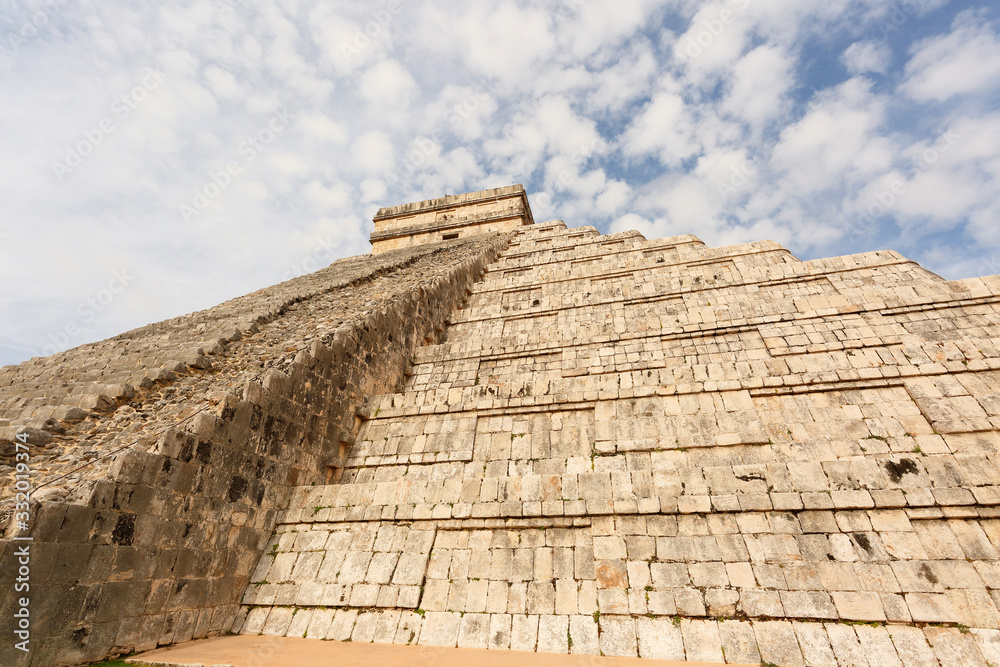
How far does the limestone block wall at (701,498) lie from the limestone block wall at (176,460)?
570 mm

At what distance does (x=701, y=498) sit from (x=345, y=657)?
4383mm

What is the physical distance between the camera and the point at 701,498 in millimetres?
5371

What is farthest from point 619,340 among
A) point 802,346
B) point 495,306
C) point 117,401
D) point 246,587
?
point 117,401

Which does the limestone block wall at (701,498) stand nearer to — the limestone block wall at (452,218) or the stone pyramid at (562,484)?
the stone pyramid at (562,484)

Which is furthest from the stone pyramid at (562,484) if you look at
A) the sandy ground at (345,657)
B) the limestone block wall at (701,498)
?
the sandy ground at (345,657)

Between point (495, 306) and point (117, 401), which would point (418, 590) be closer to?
point (117, 401)

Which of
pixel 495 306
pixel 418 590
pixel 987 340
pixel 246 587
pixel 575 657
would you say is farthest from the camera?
pixel 495 306

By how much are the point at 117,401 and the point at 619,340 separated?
8.56 m

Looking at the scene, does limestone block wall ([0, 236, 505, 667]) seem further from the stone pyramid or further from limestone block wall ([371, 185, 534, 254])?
limestone block wall ([371, 185, 534, 254])

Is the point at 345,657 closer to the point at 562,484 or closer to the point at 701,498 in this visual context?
the point at 562,484

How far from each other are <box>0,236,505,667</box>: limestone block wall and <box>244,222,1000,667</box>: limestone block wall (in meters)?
0.57

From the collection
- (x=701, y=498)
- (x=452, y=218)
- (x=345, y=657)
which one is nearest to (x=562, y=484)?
(x=701, y=498)

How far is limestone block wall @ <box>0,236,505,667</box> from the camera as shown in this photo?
13.0 feet

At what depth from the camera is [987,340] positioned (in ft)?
23.4
